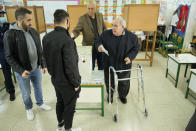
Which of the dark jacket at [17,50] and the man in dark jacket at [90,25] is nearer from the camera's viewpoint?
the dark jacket at [17,50]

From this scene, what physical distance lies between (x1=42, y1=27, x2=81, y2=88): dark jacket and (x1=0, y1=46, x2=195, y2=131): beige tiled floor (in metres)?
1.00

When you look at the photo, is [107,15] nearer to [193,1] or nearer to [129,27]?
[129,27]

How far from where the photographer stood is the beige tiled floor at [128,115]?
87.4 inches

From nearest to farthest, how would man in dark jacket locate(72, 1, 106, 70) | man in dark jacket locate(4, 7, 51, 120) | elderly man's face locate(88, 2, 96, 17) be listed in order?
1. man in dark jacket locate(4, 7, 51, 120)
2. elderly man's face locate(88, 2, 96, 17)
3. man in dark jacket locate(72, 1, 106, 70)

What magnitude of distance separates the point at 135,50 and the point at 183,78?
2046mm

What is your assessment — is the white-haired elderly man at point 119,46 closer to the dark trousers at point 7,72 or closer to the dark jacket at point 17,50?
the dark jacket at point 17,50

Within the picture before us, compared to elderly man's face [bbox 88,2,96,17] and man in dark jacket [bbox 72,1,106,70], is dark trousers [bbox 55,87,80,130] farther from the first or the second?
elderly man's face [bbox 88,2,96,17]

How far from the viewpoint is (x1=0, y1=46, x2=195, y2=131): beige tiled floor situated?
2.22 m

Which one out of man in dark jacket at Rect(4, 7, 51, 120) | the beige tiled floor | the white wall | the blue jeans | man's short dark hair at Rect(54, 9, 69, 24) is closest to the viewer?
man's short dark hair at Rect(54, 9, 69, 24)

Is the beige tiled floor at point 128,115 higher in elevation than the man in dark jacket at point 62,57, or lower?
A: lower

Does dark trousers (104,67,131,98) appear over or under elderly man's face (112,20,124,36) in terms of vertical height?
under

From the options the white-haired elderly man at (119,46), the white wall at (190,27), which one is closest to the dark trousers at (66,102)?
the white-haired elderly man at (119,46)

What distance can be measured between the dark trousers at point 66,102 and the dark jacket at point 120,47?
0.87m

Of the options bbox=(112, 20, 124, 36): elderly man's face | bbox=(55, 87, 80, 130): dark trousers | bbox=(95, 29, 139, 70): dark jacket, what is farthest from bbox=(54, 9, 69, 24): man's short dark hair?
bbox=(95, 29, 139, 70): dark jacket
